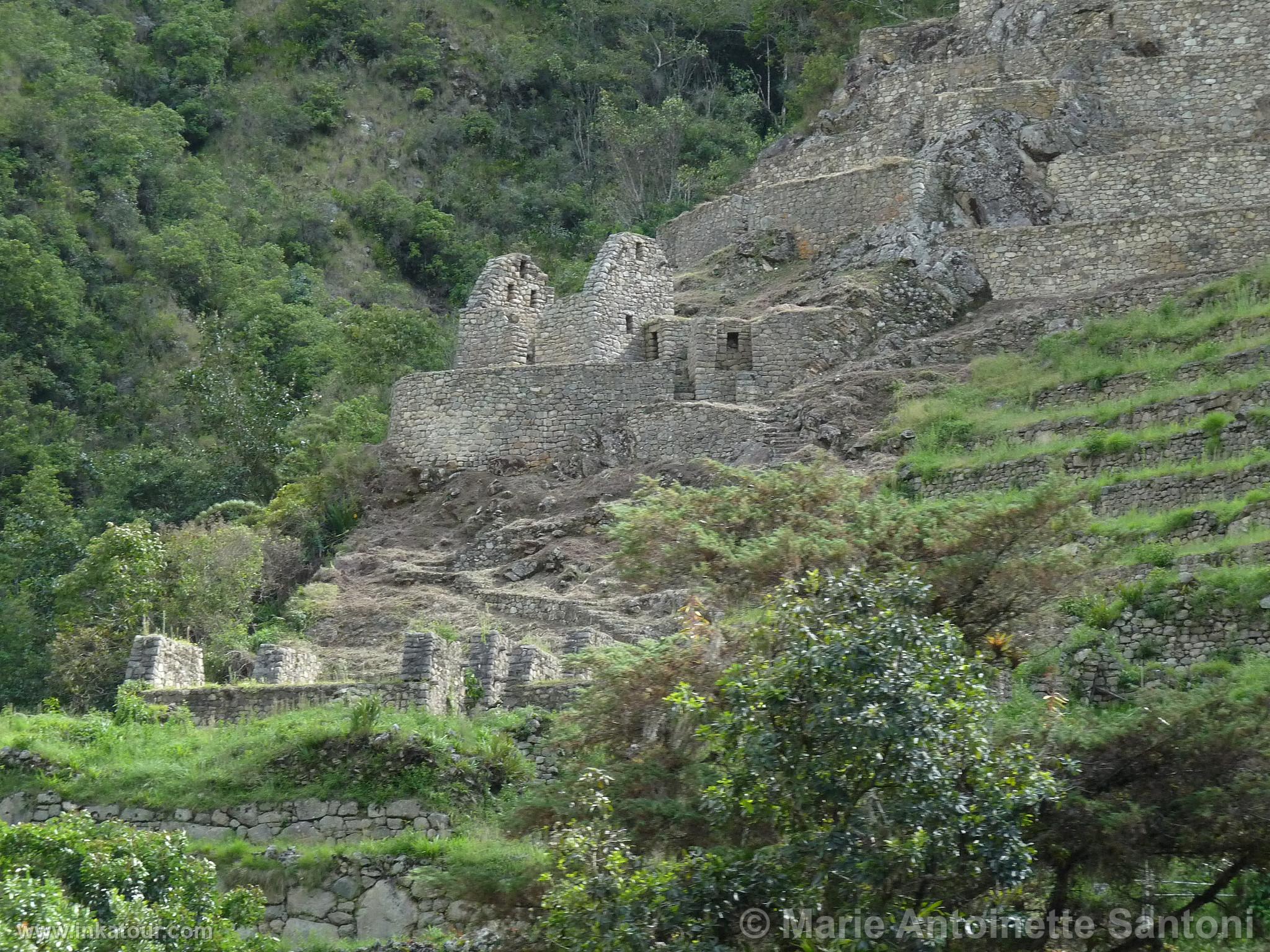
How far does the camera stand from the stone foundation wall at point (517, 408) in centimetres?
3794

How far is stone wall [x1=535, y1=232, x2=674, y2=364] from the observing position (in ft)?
130

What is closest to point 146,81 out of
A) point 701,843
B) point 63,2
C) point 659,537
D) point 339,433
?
point 63,2

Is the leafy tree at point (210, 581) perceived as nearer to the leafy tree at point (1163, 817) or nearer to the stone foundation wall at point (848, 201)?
the stone foundation wall at point (848, 201)

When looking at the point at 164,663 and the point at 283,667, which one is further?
the point at 283,667

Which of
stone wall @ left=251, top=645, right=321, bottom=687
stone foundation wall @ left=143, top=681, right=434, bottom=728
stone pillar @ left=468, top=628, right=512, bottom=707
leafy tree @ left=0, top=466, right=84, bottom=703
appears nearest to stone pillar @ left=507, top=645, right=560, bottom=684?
stone pillar @ left=468, top=628, right=512, bottom=707

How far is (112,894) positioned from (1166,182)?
26709 millimetres

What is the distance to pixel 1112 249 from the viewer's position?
1554 inches

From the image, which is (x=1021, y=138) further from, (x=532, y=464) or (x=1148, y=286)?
(x=532, y=464)

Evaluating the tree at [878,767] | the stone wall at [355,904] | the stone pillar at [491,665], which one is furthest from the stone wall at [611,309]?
the tree at [878,767]

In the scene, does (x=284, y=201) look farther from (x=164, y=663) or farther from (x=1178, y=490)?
(x=1178, y=490)

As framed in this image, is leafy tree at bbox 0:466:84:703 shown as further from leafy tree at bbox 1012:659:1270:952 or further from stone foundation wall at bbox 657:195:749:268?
leafy tree at bbox 1012:659:1270:952

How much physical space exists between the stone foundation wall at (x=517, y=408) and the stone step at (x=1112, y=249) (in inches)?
241

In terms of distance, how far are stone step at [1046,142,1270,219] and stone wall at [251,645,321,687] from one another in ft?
58.2

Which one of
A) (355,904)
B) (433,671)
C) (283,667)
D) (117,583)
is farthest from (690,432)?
(355,904)
